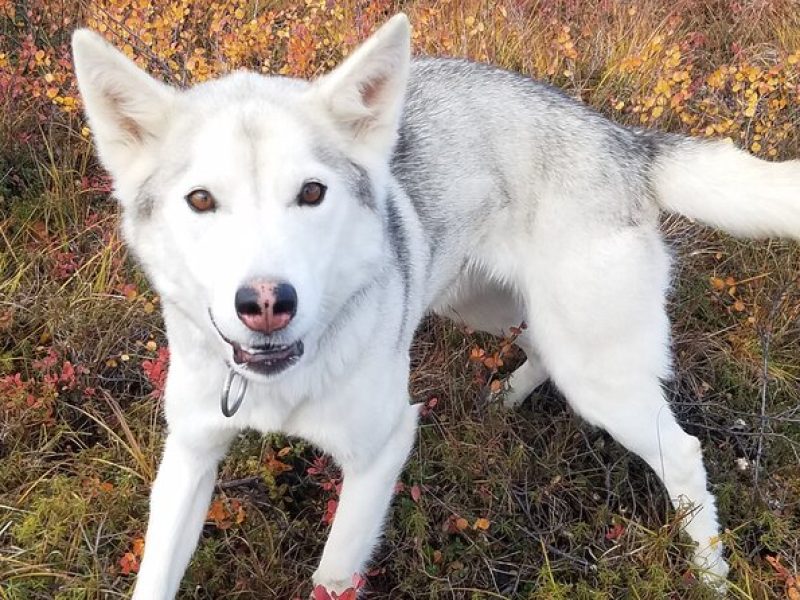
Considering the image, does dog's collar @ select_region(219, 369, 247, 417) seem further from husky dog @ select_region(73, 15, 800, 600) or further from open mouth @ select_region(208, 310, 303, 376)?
open mouth @ select_region(208, 310, 303, 376)

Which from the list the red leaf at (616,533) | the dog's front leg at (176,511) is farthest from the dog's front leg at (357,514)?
the red leaf at (616,533)

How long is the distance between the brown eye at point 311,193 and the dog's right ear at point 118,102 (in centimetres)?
52

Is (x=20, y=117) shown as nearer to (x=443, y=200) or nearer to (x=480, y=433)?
(x=443, y=200)

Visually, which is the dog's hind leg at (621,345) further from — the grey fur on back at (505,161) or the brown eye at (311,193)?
the brown eye at (311,193)

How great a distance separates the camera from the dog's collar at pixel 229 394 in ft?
8.39

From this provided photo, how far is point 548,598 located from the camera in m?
3.11

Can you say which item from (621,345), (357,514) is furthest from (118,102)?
(621,345)

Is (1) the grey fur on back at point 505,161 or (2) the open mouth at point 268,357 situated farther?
(1) the grey fur on back at point 505,161

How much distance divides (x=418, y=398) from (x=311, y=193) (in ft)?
6.23

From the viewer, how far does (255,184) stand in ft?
7.30

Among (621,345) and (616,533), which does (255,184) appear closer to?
(621,345)

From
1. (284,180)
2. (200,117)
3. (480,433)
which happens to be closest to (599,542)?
(480,433)

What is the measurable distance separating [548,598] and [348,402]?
114 centimetres

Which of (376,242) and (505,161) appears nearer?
(376,242)
